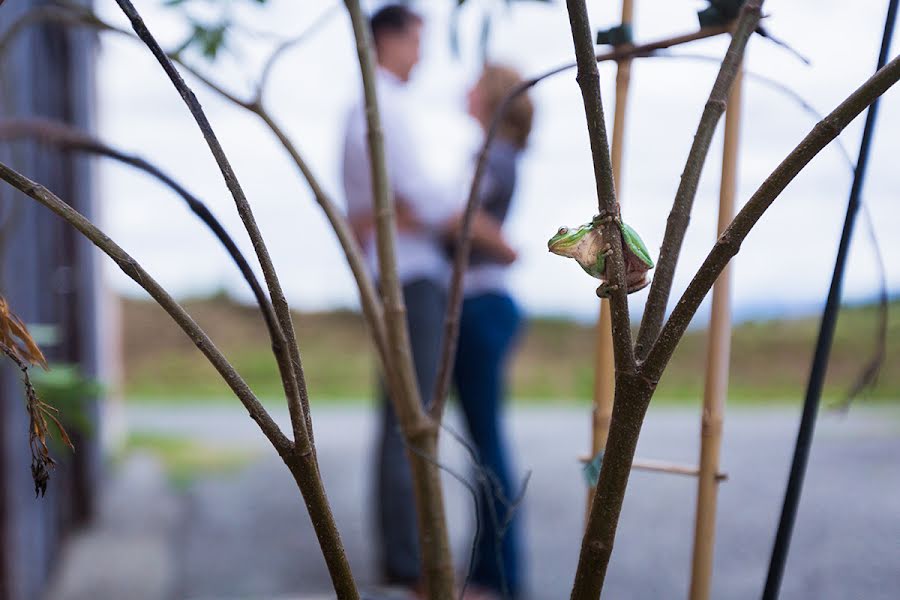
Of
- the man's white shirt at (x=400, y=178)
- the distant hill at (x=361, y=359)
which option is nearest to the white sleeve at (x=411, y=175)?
the man's white shirt at (x=400, y=178)

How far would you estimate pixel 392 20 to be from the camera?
1.90m

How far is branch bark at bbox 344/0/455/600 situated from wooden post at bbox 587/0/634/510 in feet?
0.40

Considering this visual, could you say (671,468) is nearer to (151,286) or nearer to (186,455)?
(151,286)

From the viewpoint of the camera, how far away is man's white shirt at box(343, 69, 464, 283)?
1.79 m

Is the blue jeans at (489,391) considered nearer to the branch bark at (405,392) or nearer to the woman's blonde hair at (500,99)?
the woman's blonde hair at (500,99)

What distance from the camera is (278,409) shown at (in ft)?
17.3

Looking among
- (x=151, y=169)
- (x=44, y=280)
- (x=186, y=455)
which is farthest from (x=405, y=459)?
(x=186, y=455)

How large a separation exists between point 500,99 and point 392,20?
28 centimetres

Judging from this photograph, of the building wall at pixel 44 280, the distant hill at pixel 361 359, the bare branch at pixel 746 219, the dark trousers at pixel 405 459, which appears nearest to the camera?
the bare branch at pixel 746 219

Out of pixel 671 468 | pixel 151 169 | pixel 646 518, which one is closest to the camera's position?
pixel 151 169

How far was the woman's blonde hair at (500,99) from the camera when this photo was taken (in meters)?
1.96

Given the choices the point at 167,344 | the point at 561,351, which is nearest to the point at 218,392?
the point at 167,344

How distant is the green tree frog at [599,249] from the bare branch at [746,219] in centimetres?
3

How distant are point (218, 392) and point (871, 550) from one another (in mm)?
4905
